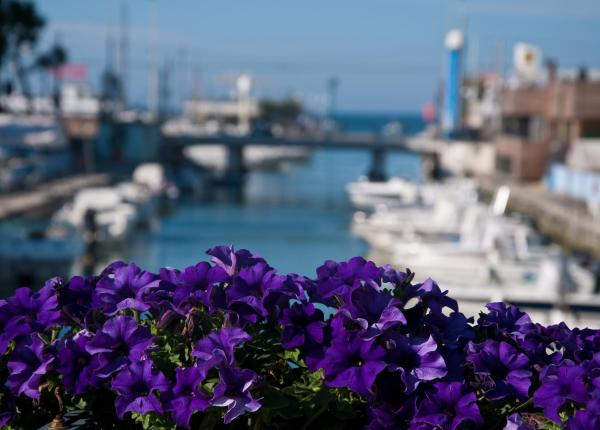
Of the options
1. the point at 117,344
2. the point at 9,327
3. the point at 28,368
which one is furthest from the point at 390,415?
the point at 9,327

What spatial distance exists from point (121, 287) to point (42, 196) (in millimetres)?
47912

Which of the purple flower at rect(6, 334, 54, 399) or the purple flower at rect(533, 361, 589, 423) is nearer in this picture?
the purple flower at rect(533, 361, 589, 423)

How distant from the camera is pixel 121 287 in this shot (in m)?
3.45

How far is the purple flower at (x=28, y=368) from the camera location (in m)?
3.13

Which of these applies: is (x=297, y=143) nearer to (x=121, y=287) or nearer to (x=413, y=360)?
(x=121, y=287)

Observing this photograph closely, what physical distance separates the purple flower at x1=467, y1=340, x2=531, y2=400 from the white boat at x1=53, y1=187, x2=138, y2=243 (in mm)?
Answer: 35435

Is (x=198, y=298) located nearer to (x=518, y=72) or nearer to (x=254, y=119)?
(x=518, y=72)

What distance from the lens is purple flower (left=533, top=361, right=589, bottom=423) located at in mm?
2918

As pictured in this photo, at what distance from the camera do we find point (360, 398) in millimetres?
3100

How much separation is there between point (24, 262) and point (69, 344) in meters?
29.9

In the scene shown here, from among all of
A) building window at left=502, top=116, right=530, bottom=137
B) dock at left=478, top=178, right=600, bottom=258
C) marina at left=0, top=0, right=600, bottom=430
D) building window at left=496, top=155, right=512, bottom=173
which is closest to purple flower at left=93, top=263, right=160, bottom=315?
marina at left=0, top=0, right=600, bottom=430

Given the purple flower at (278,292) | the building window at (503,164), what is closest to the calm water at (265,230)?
the building window at (503,164)

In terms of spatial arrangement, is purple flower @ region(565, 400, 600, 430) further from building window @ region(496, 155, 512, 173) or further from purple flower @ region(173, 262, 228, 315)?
building window @ region(496, 155, 512, 173)

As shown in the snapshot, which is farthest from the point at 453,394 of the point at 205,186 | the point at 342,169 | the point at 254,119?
the point at 254,119
